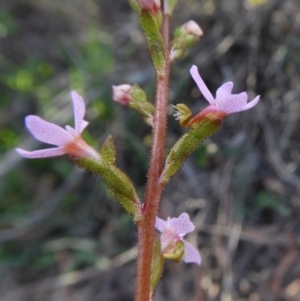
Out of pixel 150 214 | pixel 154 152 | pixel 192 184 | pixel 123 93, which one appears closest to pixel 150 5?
pixel 123 93

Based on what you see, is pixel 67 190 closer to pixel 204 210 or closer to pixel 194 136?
pixel 204 210

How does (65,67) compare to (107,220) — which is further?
(65,67)

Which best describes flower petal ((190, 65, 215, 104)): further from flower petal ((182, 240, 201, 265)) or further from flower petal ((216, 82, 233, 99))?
flower petal ((182, 240, 201, 265))

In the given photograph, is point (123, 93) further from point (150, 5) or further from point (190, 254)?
point (190, 254)

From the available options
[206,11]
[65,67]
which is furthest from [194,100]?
[65,67]

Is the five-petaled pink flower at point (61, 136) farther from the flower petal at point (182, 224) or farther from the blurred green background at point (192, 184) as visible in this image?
the blurred green background at point (192, 184)

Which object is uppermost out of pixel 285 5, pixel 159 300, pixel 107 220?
pixel 285 5

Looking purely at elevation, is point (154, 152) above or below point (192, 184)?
below
